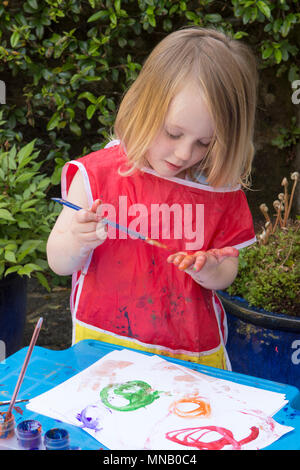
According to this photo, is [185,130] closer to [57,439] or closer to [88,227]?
[88,227]

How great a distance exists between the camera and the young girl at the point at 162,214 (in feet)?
4.13

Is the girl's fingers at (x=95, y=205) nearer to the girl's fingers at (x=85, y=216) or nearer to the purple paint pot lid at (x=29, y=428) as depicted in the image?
the girl's fingers at (x=85, y=216)

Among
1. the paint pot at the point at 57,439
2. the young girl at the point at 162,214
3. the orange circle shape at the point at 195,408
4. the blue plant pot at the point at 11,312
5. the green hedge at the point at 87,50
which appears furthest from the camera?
the green hedge at the point at 87,50

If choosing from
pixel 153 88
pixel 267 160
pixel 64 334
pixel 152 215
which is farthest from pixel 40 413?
pixel 267 160

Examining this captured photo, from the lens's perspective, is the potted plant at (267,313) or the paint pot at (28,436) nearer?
the paint pot at (28,436)

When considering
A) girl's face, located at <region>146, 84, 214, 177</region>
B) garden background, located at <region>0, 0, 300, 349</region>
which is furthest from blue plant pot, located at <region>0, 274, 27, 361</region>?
girl's face, located at <region>146, 84, 214, 177</region>

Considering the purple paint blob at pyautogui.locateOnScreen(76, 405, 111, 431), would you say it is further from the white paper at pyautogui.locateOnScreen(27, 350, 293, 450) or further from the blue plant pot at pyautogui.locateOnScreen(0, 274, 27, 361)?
the blue plant pot at pyautogui.locateOnScreen(0, 274, 27, 361)

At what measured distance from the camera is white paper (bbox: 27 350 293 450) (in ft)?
2.86

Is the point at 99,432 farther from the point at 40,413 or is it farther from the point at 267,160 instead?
the point at 267,160

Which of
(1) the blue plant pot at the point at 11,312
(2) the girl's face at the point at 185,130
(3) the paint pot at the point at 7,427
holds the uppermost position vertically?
(2) the girl's face at the point at 185,130

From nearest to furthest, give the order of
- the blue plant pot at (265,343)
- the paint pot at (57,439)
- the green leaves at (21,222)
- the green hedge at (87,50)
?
the paint pot at (57,439) < the blue plant pot at (265,343) < the green leaves at (21,222) < the green hedge at (87,50)

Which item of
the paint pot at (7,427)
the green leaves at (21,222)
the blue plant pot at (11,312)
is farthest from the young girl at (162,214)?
the blue plant pot at (11,312)

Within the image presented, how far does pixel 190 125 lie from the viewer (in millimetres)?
1185

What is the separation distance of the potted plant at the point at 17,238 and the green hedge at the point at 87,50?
0.59 metres
